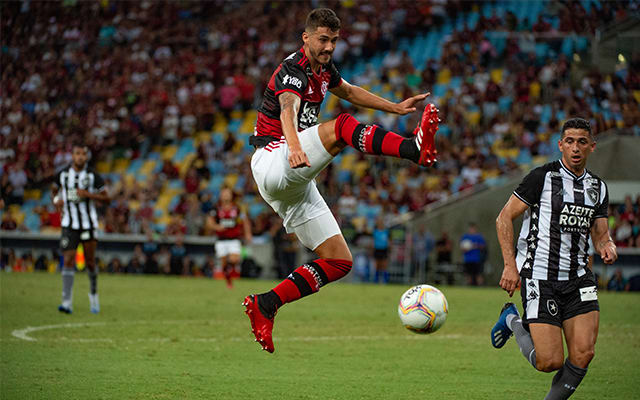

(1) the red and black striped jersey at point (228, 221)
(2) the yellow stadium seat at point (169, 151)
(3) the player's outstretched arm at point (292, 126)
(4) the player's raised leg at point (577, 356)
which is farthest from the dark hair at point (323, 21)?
(2) the yellow stadium seat at point (169, 151)

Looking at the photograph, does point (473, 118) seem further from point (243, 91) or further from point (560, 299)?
point (560, 299)

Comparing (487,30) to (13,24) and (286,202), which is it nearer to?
(13,24)

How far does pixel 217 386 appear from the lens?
8039mm

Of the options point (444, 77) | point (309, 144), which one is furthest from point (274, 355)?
point (444, 77)

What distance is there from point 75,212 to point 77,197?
268mm

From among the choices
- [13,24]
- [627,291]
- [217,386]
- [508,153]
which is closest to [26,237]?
[13,24]

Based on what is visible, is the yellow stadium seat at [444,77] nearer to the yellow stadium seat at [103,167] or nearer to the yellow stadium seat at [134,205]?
the yellow stadium seat at [134,205]

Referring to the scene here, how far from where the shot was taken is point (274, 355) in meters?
10.3

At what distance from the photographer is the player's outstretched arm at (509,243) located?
6699mm

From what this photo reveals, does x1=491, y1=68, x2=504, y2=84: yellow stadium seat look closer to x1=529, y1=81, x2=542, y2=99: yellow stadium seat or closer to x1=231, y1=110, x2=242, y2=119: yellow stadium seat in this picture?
x1=529, y1=81, x2=542, y2=99: yellow stadium seat

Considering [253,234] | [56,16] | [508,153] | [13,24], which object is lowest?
[253,234]

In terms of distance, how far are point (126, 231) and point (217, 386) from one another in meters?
20.0

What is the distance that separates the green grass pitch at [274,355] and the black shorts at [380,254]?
6803 mm

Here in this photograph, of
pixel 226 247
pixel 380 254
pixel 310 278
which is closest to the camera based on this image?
pixel 310 278
